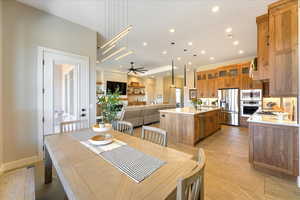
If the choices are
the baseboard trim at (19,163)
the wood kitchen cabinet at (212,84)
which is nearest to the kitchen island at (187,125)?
the wood kitchen cabinet at (212,84)

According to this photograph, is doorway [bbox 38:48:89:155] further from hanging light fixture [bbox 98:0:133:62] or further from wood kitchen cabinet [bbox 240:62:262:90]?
wood kitchen cabinet [bbox 240:62:262:90]

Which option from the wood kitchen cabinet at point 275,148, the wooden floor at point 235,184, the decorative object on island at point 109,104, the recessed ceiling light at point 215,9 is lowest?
the wooden floor at point 235,184

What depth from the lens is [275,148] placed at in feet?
7.34

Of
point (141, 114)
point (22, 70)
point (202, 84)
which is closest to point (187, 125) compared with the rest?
point (141, 114)

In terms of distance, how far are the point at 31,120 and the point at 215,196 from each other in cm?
354

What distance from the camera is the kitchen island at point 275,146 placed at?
81.9 inches

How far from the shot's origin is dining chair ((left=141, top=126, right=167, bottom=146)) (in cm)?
172

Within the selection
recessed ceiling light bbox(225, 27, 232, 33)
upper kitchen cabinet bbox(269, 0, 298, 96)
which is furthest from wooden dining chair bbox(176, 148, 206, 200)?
recessed ceiling light bbox(225, 27, 232, 33)

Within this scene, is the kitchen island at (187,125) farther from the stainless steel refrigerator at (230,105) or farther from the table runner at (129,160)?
the table runner at (129,160)

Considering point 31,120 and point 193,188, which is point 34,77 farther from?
point 193,188

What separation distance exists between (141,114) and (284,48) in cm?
458

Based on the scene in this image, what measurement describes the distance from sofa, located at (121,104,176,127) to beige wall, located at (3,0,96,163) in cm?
262

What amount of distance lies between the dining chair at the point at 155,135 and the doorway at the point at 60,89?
4.03 feet

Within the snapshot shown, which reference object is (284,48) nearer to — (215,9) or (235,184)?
(215,9)
